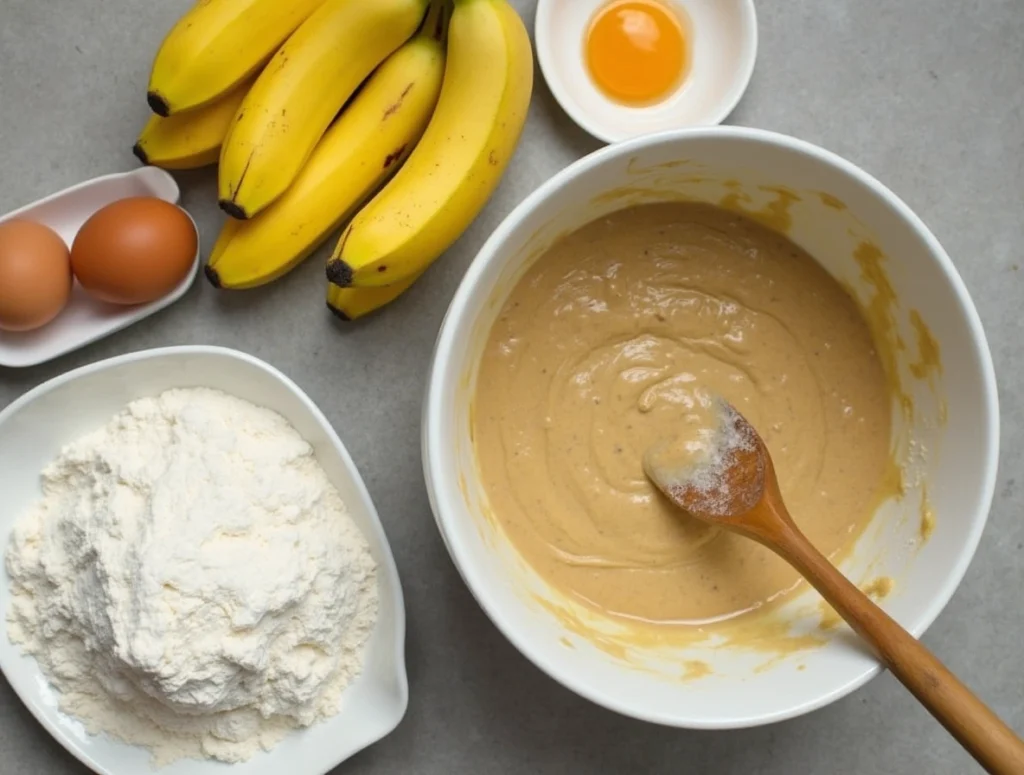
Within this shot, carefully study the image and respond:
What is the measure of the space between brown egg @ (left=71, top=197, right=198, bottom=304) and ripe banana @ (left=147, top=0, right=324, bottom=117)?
0.48ft

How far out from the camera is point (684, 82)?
1466 millimetres

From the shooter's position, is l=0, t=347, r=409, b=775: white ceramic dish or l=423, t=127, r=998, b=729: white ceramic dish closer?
l=423, t=127, r=998, b=729: white ceramic dish

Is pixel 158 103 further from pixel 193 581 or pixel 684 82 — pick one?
pixel 684 82

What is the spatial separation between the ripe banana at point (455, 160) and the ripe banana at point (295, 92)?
102 mm

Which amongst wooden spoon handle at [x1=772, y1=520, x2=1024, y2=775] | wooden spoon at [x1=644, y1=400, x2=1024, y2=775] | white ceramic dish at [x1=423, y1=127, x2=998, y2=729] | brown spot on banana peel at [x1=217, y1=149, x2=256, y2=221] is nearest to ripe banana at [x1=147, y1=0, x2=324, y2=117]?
brown spot on banana peel at [x1=217, y1=149, x2=256, y2=221]

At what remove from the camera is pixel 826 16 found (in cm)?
144

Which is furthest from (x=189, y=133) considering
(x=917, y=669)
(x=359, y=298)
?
(x=917, y=669)

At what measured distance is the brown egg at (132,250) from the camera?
130 centimetres

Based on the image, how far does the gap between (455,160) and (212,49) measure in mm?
352

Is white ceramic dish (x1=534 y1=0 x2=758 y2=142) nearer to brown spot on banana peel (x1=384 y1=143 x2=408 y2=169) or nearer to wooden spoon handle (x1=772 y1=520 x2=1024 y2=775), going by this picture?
brown spot on banana peel (x1=384 y1=143 x2=408 y2=169)

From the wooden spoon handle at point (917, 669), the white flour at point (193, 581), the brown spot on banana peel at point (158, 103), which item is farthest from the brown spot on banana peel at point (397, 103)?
the wooden spoon handle at point (917, 669)

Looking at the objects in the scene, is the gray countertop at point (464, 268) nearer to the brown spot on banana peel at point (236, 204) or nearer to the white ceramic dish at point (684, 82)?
the white ceramic dish at point (684, 82)

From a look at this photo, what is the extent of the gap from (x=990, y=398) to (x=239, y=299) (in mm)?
1004

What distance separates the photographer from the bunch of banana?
1.24 m
